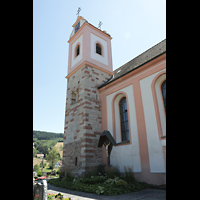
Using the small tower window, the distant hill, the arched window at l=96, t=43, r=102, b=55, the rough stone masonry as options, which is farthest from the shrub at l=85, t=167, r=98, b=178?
the distant hill

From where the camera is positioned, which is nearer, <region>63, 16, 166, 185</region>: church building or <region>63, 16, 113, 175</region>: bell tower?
<region>63, 16, 166, 185</region>: church building

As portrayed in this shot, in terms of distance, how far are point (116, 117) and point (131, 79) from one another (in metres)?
3.05

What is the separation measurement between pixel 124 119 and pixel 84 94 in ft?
12.5

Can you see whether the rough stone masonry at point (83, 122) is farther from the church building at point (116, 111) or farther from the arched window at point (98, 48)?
the arched window at point (98, 48)

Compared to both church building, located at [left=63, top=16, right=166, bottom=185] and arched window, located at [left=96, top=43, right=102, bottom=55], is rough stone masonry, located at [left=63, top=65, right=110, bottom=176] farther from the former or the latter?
arched window, located at [left=96, top=43, right=102, bottom=55]

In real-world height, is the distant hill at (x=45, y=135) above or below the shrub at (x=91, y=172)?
above

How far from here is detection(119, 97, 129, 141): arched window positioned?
11.1m

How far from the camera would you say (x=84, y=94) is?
41.7 feet

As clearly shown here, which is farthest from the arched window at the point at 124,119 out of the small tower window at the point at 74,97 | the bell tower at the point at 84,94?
the small tower window at the point at 74,97

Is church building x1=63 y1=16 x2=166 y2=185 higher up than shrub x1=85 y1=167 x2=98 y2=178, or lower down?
higher up

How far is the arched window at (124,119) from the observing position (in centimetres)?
1106

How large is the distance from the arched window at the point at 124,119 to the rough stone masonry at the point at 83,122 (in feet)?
6.17
